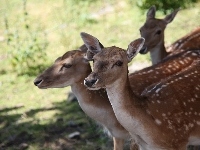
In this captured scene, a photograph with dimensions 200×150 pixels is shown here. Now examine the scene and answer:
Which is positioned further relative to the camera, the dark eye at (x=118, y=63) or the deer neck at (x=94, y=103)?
the deer neck at (x=94, y=103)

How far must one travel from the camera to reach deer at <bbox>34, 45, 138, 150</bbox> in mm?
5254

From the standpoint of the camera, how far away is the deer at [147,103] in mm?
4406

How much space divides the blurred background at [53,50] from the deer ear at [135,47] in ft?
6.42

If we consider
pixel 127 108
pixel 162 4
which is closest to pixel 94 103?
pixel 127 108

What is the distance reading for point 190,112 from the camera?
480 cm

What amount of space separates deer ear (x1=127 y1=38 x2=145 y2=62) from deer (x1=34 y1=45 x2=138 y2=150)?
794mm

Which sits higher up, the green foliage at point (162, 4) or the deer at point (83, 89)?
the deer at point (83, 89)

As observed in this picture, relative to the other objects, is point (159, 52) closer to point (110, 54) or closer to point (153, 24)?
point (153, 24)

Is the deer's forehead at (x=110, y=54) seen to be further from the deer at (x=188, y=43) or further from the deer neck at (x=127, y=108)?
the deer at (x=188, y=43)

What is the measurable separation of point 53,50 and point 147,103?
5461 millimetres

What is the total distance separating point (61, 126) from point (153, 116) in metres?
2.61

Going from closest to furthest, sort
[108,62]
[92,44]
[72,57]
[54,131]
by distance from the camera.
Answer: [108,62]
[92,44]
[72,57]
[54,131]

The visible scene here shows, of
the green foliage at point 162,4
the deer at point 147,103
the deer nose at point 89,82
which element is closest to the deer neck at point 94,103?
the deer at point 147,103

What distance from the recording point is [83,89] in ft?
17.3
